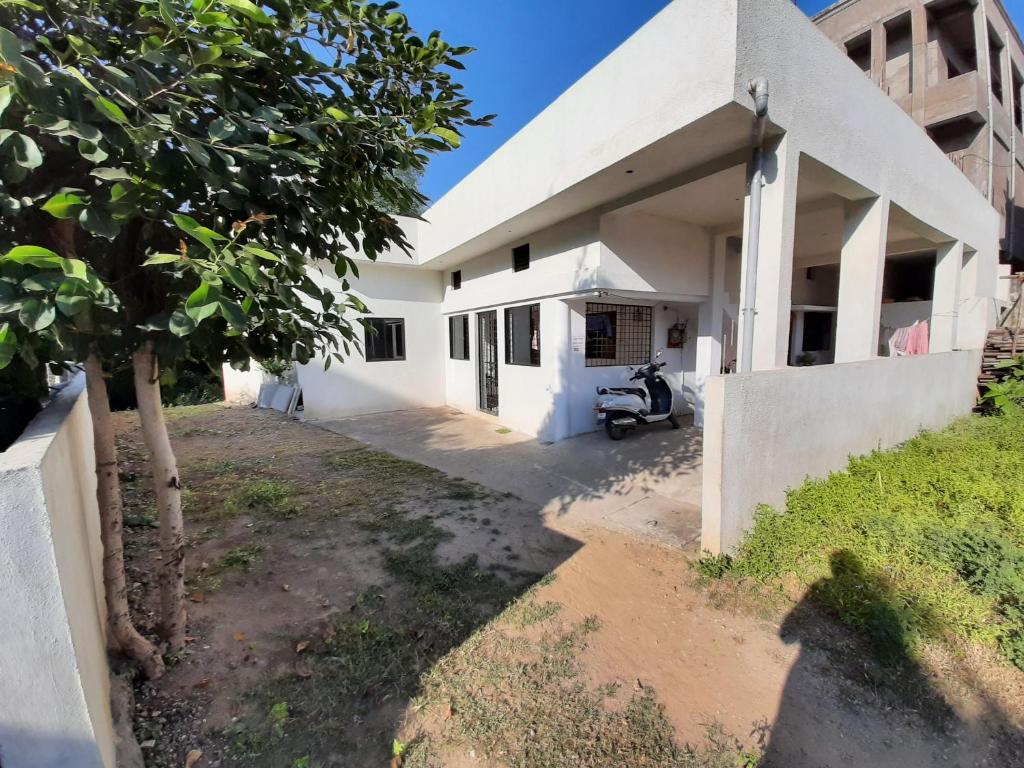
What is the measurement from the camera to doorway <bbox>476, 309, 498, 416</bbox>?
332 inches

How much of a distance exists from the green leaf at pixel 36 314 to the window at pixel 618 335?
6.18m

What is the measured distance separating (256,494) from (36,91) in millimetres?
4186

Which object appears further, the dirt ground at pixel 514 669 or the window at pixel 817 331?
the window at pixel 817 331

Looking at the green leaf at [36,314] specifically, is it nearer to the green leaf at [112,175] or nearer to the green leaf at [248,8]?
the green leaf at [112,175]

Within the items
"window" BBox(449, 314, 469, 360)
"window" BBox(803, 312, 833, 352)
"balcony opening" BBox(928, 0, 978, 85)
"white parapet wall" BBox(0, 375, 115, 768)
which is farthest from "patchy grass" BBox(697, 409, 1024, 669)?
"balcony opening" BBox(928, 0, 978, 85)

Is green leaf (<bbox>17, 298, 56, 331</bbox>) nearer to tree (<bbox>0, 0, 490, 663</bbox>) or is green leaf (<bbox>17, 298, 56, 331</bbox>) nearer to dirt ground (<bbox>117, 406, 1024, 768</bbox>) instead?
tree (<bbox>0, 0, 490, 663</bbox>)

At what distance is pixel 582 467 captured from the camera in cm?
541

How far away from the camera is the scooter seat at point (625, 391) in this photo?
21.2 ft

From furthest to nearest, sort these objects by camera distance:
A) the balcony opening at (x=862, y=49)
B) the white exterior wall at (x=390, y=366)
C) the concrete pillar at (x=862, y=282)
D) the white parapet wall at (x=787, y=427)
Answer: the balcony opening at (x=862, y=49) → the white exterior wall at (x=390, y=366) → the concrete pillar at (x=862, y=282) → the white parapet wall at (x=787, y=427)

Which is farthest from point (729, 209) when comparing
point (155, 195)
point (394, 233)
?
point (155, 195)

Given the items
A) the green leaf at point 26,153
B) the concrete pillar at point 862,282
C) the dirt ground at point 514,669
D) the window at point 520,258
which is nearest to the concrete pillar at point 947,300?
the concrete pillar at point 862,282

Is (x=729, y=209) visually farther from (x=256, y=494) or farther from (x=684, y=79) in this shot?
(x=256, y=494)

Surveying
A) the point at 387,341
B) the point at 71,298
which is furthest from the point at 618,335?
the point at 71,298

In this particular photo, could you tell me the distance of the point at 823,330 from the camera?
36.6ft
